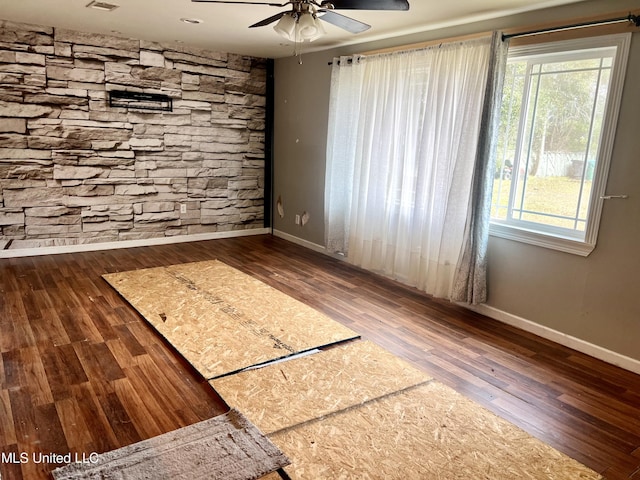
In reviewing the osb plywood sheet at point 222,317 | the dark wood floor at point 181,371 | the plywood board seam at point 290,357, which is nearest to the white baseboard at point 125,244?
the dark wood floor at point 181,371

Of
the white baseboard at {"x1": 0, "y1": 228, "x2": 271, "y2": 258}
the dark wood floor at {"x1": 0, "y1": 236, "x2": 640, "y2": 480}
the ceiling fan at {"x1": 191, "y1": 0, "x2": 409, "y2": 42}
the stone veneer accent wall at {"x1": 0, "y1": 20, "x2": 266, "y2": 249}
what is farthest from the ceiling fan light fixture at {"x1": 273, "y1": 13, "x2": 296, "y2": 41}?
the white baseboard at {"x1": 0, "y1": 228, "x2": 271, "y2": 258}

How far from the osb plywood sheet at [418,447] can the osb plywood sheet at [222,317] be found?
2.52ft

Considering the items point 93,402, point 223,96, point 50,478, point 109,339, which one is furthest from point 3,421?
point 223,96

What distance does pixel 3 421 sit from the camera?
218 centimetres

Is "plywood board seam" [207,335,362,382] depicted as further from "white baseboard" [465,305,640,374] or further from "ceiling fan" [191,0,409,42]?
"ceiling fan" [191,0,409,42]

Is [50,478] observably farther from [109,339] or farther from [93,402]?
[109,339]

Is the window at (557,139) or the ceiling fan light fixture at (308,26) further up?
the ceiling fan light fixture at (308,26)

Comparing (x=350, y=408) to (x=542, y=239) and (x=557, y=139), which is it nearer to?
(x=542, y=239)

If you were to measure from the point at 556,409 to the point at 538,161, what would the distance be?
71.9 inches

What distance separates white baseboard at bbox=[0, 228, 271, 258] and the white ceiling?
227 cm

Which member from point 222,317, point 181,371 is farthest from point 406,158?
point 181,371

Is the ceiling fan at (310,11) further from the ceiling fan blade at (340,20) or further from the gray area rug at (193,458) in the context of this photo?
the gray area rug at (193,458)

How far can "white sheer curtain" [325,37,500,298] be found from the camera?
12.3 ft

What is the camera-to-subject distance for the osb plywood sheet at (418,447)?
6.42 feet
